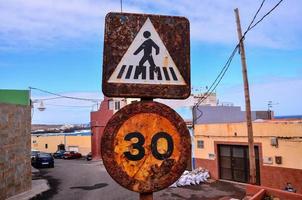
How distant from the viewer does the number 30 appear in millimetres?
2307

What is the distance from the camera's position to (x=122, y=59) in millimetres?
2471

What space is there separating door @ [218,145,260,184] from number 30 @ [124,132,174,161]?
1854 cm

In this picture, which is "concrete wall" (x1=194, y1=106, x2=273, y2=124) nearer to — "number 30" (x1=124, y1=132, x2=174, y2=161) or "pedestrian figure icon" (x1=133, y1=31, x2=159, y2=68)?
"pedestrian figure icon" (x1=133, y1=31, x2=159, y2=68)

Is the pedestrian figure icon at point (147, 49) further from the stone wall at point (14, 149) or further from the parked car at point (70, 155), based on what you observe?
the parked car at point (70, 155)

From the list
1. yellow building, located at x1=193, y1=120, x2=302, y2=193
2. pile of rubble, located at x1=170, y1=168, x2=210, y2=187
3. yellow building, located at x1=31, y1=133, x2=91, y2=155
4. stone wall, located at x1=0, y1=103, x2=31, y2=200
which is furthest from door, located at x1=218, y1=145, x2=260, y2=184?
yellow building, located at x1=31, y1=133, x2=91, y2=155

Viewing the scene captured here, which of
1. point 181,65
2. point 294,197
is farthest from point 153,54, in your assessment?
point 294,197

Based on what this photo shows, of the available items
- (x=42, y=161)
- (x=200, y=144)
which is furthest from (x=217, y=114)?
(x=42, y=161)

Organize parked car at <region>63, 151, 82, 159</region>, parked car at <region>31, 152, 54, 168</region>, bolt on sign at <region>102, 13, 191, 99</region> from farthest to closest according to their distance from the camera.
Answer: parked car at <region>63, 151, 82, 159</region>, parked car at <region>31, 152, 54, 168</region>, bolt on sign at <region>102, 13, 191, 99</region>

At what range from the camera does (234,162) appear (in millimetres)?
21531

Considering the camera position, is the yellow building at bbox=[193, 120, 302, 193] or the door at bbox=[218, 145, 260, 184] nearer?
the yellow building at bbox=[193, 120, 302, 193]

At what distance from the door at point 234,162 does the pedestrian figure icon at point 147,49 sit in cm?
1853

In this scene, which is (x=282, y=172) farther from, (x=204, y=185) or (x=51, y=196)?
(x=51, y=196)

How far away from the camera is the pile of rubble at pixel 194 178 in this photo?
809 inches

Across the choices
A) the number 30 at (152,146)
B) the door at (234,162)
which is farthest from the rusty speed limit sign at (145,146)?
the door at (234,162)
